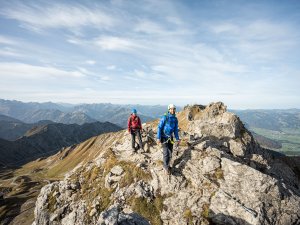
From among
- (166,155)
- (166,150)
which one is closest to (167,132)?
(166,150)

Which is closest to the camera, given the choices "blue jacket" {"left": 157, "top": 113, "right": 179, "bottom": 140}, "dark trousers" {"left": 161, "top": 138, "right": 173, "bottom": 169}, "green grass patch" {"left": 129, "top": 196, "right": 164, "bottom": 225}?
"green grass patch" {"left": 129, "top": 196, "right": 164, "bottom": 225}

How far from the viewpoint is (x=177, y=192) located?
2233cm

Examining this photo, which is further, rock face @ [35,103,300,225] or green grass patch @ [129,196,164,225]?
green grass patch @ [129,196,164,225]

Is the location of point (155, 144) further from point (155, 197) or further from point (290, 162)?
point (290, 162)

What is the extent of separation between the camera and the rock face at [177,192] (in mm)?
19984

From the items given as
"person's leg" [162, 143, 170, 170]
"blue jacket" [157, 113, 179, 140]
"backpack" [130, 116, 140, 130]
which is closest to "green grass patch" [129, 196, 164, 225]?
"person's leg" [162, 143, 170, 170]

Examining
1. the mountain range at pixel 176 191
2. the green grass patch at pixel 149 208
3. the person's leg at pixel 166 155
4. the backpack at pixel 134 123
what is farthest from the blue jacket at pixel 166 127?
the backpack at pixel 134 123

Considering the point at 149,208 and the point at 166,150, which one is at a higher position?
the point at 166,150

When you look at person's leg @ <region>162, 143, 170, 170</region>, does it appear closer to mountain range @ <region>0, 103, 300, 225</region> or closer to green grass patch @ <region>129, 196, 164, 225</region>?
mountain range @ <region>0, 103, 300, 225</region>

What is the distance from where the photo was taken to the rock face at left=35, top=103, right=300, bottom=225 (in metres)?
20.0

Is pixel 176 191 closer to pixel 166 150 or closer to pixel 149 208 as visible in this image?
pixel 149 208

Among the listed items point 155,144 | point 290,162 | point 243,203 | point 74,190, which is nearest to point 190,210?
point 243,203

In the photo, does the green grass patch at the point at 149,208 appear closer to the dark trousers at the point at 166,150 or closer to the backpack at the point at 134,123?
the dark trousers at the point at 166,150

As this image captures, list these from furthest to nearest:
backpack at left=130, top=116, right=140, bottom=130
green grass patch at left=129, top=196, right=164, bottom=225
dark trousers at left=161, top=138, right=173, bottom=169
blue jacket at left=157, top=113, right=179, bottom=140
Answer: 1. backpack at left=130, top=116, right=140, bottom=130
2. blue jacket at left=157, top=113, right=179, bottom=140
3. dark trousers at left=161, top=138, right=173, bottom=169
4. green grass patch at left=129, top=196, right=164, bottom=225
